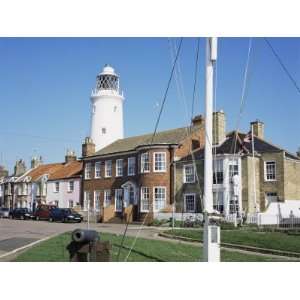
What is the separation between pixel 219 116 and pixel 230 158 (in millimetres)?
3057

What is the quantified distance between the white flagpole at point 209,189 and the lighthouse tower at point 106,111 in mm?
20098

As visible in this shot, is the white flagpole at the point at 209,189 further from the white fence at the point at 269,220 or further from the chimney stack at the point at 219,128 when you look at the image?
the chimney stack at the point at 219,128

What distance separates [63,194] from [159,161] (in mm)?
10929

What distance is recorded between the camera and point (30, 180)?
38844mm

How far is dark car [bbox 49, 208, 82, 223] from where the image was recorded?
26.1m

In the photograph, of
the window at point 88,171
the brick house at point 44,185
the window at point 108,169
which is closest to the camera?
the window at point 108,169

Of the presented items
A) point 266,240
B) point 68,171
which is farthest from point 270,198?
point 68,171

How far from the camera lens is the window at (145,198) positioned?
26219mm

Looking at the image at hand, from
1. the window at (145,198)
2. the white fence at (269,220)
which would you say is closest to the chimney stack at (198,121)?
the window at (145,198)

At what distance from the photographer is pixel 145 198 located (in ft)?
86.9

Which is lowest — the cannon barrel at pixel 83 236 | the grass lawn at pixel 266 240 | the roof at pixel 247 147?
the grass lawn at pixel 266 240

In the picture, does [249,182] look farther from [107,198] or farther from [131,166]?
[107,198]

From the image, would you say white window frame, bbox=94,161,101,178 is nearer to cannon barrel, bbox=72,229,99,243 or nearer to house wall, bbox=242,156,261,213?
house wall, bbox=242,156,261,213
